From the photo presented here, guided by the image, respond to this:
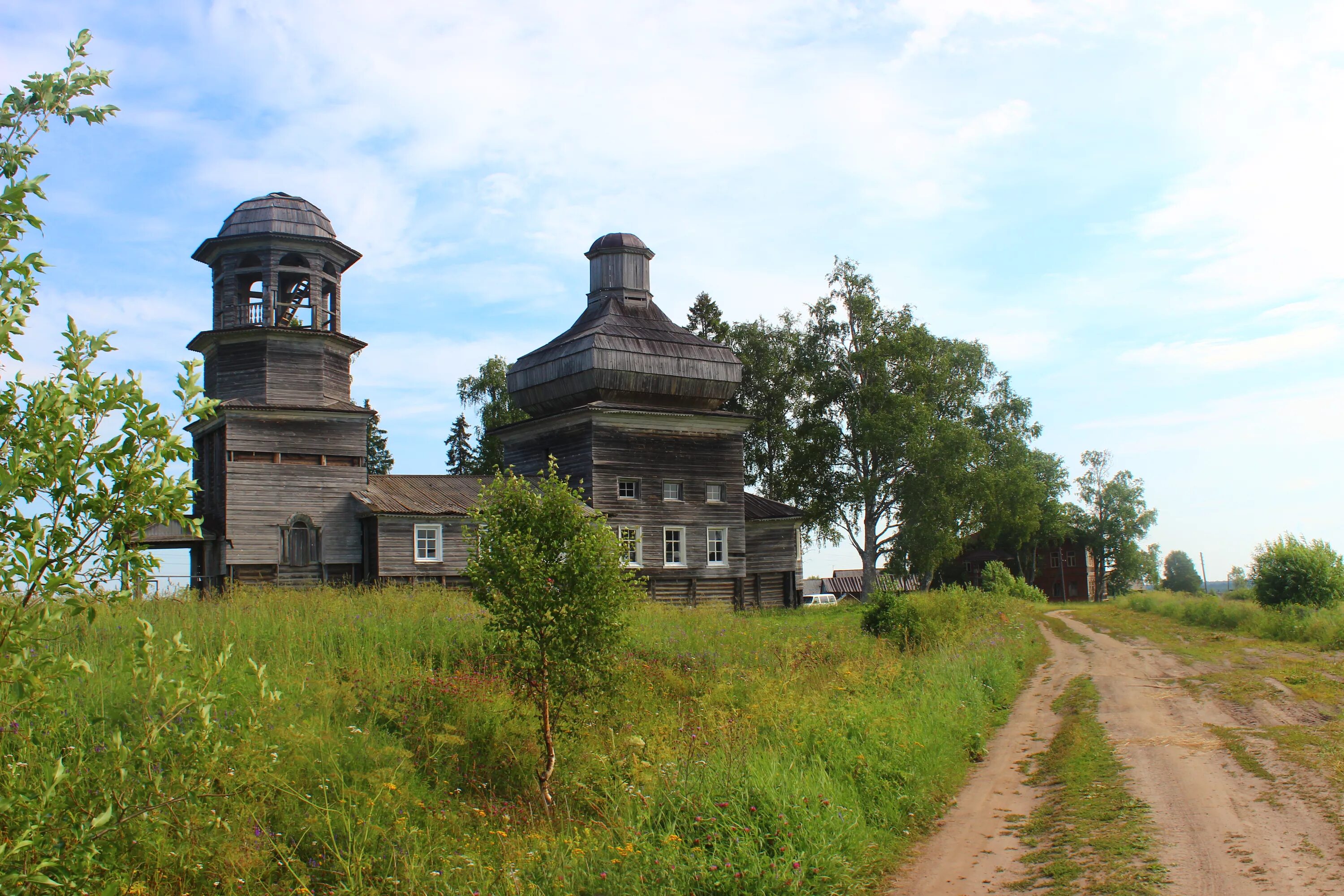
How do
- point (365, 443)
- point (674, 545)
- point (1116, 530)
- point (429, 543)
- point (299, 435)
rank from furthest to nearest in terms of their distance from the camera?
point (1116, 530) → point (674, 545) → point (365, 443) → point (429, 543) → point (299, 435)

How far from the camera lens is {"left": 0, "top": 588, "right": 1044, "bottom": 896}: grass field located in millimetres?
7121

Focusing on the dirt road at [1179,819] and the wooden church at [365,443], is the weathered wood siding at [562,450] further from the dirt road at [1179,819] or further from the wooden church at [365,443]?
the dirt road at [1179,819]

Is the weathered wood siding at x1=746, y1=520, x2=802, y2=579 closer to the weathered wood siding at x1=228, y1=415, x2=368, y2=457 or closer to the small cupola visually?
the small cupola

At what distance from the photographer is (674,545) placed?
32.2 metres

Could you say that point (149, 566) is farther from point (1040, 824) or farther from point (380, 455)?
point (380, 455)

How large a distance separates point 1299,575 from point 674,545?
1920 cm

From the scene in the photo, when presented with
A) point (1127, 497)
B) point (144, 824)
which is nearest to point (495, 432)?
point (144, 824)

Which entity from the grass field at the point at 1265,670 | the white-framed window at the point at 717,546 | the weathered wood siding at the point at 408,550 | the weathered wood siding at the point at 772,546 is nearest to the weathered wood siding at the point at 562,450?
the weathered wood siding at the point at 408,550

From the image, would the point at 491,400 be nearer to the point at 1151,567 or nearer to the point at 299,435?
the point at 299,435

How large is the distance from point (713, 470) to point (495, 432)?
871 centimetres

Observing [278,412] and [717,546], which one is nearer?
[278,412]

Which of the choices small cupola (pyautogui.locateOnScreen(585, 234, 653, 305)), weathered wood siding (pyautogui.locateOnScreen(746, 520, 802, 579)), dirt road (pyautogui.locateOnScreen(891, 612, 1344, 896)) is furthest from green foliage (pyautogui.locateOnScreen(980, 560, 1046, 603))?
dirt road (pyautogui.locateOnScreen(891, 612, 1344, 896))

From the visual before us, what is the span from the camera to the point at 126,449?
434cm

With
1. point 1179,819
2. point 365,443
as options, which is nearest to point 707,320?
point 365,443
